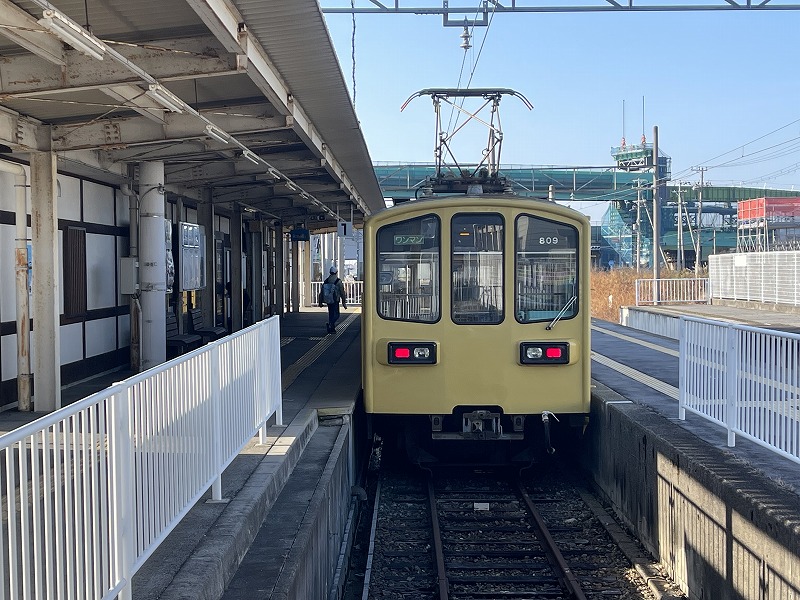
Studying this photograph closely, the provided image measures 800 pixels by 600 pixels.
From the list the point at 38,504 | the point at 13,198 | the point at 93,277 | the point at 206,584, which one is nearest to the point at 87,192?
the point at 93,277

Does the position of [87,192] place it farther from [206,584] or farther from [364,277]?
[206,584]

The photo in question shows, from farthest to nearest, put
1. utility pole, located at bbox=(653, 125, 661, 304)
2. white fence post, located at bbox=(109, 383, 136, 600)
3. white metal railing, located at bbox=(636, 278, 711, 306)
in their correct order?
white metal railing, located at bbox=(636, 278, 711, 306), utility pole, located at bbox=(653, 125, 661, 304), white fence post, located at bbox=(109, 383, 136, 600)

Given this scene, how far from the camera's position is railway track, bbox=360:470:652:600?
6410 millimetres

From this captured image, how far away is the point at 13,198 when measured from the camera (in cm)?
888

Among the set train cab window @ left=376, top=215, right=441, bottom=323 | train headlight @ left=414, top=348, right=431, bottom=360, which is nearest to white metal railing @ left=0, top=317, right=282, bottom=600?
train headlight @ left=414, top=348, right=431, bottom=360

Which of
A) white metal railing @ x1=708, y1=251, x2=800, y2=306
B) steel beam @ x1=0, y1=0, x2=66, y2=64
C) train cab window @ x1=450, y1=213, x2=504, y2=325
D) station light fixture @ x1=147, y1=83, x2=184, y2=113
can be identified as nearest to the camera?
steel beam @ x1=0, y1=0, x2=66, y2=64

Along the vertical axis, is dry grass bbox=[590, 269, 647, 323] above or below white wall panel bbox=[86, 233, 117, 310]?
below

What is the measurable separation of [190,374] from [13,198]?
17.6 feet

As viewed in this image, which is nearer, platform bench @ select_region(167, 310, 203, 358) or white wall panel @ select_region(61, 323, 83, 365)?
white wall panel @ select_region(61, 323, 83, 365)

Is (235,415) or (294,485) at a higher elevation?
(235,415)

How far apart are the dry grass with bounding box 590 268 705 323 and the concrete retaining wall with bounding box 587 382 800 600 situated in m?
28.4

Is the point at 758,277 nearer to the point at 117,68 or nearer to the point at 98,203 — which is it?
the point at 98,203

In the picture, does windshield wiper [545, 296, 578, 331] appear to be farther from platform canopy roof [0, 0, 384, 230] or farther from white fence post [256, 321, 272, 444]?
platform canopy roof [0, 0, 384, 230]

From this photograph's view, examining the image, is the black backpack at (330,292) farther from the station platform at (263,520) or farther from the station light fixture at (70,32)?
the station light fixture at (70,32)
